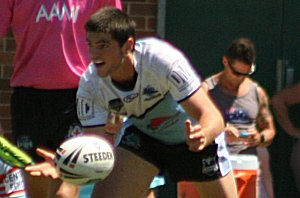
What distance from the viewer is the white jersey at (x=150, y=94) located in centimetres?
591

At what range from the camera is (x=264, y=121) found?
888 centimetres

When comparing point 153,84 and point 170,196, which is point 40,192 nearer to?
point 153,84

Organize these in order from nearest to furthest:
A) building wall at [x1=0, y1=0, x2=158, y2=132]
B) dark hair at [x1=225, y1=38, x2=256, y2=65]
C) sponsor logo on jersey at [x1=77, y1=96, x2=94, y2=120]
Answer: sponsor logo on jersey at [x1=77, y1=96, x2=94, y2=120]
dark hair at [x1=225, y1=38, x2=256, y2=65]
building wall at [x1=0, y1=0, x2=158, y2=132]

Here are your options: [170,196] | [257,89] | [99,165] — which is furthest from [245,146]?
[99,165]

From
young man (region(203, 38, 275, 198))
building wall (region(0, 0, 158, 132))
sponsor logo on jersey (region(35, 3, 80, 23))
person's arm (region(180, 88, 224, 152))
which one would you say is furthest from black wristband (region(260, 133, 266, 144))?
person's arm (region(180, 88, 224, 152))

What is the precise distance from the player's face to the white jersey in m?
0.20

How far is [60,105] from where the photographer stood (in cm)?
662

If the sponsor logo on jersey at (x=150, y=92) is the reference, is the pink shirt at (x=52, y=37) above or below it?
above

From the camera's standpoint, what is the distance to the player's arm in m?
8.84

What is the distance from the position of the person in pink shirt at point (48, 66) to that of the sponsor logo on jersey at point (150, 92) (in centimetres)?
62

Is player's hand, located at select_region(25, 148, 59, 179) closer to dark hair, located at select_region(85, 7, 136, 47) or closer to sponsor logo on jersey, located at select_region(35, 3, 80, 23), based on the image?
dark hair, located at select_region(85, 7, 136, 47)

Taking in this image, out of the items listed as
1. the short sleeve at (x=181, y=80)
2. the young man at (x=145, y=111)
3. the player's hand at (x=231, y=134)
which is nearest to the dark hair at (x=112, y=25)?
the young man at (x=145, y=111)

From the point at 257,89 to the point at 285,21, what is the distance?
107 centimetres

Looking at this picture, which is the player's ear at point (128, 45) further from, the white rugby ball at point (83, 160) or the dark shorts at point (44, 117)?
the dark shorts at point (44, 117)
